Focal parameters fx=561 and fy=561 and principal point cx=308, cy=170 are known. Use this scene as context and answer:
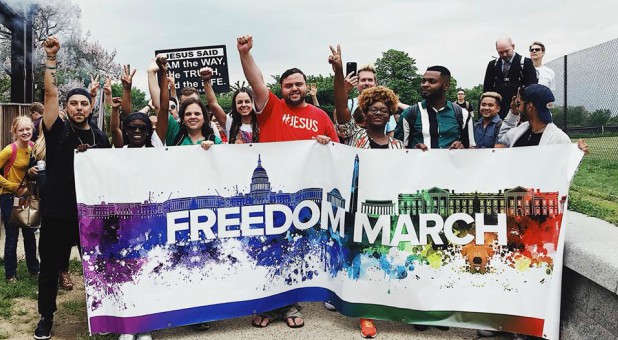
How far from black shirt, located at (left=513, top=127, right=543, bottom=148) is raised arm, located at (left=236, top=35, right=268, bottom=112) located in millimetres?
2022

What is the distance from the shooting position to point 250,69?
4469 millimetres

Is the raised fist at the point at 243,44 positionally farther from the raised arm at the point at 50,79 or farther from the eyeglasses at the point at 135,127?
the raised arm at the point at 50,79

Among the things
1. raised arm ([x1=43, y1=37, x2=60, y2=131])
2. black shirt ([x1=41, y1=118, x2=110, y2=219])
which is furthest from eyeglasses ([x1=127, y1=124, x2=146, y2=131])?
raised arm ([x1=43, y1=37, x2=60, y2=131])

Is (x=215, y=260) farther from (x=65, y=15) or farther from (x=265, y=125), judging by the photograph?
(x=65, y=15)

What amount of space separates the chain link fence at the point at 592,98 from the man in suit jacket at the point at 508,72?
3112 millimetres

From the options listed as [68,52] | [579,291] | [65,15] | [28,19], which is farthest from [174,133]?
[68,52]

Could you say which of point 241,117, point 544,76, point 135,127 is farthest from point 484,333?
point 544,76

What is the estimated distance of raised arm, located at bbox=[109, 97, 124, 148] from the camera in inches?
206

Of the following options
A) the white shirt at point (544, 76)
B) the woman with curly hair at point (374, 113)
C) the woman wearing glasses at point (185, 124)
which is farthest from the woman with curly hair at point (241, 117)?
the white shirt at point (544, 76)

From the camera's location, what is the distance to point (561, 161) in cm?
406

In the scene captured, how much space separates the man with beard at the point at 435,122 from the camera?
4789 millimetres

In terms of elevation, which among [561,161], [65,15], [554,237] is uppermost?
[65,15]

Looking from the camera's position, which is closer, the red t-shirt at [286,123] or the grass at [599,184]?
the red t-shirt at [286,123]

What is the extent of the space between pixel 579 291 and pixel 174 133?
11.4 ft
